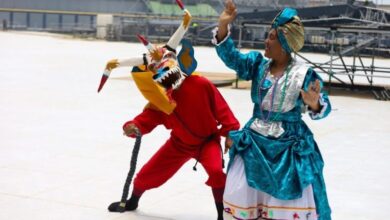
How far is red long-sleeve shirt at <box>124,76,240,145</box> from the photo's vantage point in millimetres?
5438

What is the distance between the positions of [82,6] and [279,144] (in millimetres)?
63834

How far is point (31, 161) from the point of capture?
26.0 feet

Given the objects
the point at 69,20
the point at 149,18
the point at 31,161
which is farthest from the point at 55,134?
the point at 69,20

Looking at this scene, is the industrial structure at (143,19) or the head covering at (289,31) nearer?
the head covering at (289,31)

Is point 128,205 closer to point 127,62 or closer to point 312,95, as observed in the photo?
point 127,62

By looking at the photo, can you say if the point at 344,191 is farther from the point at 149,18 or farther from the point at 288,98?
the point at 149,18

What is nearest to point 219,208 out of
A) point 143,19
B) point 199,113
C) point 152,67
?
point 199,113

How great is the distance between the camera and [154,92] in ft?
17.7

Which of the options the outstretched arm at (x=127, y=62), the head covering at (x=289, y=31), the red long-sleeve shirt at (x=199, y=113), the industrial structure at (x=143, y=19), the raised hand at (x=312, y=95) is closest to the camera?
the raised hand at (x=312, y=95)

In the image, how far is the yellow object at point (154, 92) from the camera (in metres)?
5.33

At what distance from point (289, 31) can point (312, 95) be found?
45 centimetres

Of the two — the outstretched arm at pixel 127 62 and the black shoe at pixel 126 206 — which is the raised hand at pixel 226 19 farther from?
the black shoe at pixel 126 206

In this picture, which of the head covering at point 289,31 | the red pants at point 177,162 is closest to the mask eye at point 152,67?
the red pants at point 177,162

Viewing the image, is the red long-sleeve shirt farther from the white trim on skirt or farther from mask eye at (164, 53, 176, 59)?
the white trim on skirt
